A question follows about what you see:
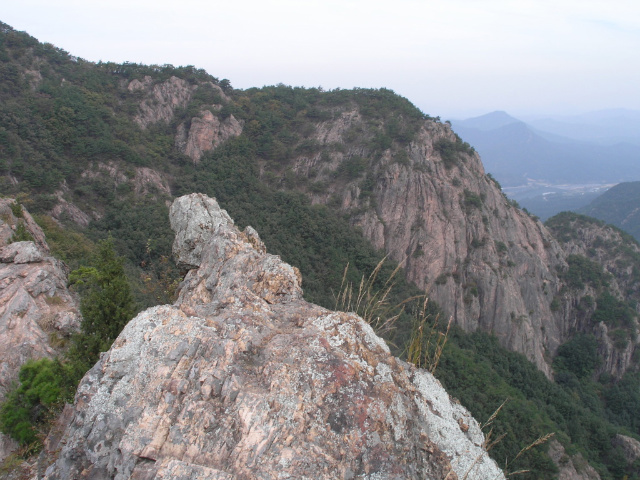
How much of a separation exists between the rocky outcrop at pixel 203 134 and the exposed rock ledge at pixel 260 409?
37.3 metres

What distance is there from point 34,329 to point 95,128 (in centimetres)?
2691

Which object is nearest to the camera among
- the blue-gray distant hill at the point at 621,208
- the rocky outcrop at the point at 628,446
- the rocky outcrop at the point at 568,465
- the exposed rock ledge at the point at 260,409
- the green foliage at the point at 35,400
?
the exposed rock ledge at the point at 260,409

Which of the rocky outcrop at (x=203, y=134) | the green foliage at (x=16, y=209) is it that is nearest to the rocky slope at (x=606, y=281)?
the rocky outcrop at (x=203, y=134)

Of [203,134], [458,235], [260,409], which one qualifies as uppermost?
[203,134]

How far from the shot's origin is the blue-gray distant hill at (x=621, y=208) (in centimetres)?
9150

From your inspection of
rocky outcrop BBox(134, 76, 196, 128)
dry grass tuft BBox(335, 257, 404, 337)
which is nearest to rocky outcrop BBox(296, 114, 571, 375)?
rocky outcrop BBox(134, 76, 196, 128)

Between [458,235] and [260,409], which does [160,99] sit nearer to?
[458,235]

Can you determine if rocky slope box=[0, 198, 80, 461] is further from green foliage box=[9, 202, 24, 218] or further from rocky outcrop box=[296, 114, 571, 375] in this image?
rocky outcrop box=[296, 114, 571, 375]

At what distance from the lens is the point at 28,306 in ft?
36.3

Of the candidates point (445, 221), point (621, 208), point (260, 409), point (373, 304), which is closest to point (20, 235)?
point (373, 304)

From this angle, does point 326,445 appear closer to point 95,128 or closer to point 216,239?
point 216,239

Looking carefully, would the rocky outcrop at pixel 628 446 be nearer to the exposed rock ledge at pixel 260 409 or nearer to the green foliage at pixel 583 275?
the green foliage at pixel 583 275

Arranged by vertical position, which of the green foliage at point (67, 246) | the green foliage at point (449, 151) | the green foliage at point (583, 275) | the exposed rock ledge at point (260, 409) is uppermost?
the green foliage at point (449, 151)

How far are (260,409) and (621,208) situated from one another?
118m
